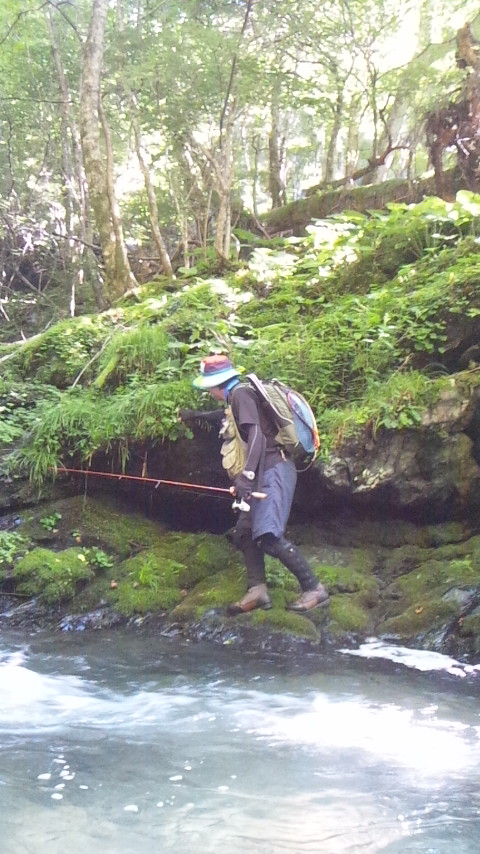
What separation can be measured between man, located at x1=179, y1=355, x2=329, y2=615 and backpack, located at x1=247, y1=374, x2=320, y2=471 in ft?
0.26

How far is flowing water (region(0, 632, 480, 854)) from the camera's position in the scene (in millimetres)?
2768

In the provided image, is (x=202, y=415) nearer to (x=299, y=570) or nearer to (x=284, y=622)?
(x=299, y=570)

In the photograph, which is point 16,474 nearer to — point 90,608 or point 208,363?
point 90,608

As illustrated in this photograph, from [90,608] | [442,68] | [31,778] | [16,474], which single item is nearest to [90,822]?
[31,778]

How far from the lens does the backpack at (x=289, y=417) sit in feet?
18.3

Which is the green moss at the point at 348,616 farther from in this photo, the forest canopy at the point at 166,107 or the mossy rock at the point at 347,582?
the forest canopy at the point at 166,107

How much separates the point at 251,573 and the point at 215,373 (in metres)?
1.87

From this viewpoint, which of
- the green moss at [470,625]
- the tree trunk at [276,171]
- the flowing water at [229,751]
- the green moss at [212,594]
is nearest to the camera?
the flowing water at [229,751]

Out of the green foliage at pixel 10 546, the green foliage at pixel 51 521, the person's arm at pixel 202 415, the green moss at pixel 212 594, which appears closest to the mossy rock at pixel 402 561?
the green moss at pixel 212 594

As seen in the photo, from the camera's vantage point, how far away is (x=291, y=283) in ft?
29.1

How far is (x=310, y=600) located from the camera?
5.67 m

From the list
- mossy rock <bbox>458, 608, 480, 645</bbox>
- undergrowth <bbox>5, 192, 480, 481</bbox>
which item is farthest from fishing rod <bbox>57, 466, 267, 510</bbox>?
mossy rock <bbox>458, 608, 480, 645</bbox>

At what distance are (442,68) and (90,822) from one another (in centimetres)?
1427

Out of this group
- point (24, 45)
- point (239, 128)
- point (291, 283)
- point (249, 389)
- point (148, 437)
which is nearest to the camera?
point (249, 389)
